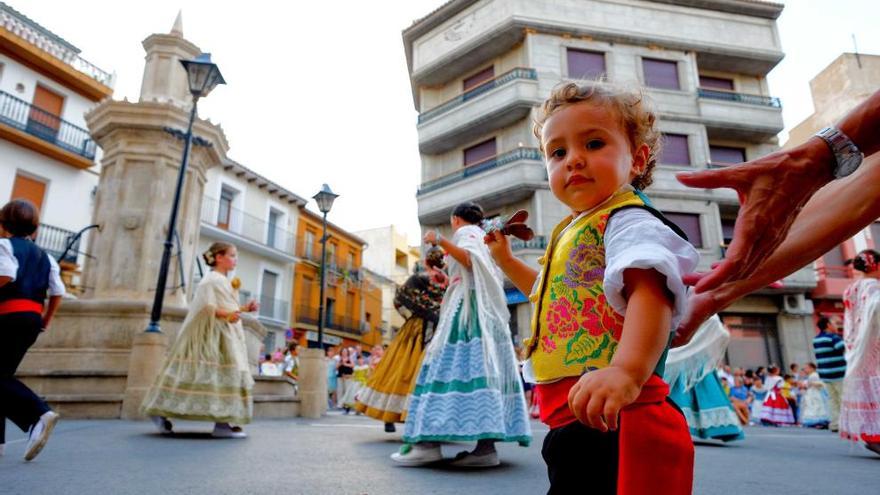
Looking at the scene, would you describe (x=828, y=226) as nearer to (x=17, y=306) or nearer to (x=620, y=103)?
(x=620, y=103)

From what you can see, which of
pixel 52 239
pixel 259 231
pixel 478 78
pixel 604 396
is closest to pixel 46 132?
pixel 52 239

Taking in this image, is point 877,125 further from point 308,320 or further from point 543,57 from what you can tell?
point 308,320

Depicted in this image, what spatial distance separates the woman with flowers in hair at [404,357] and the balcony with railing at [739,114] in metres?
20.3

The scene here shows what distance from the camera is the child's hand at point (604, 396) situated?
1014mm

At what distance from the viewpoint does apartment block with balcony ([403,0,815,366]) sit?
2025 cm

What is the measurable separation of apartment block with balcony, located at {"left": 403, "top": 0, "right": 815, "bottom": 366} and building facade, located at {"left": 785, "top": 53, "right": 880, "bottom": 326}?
138cm

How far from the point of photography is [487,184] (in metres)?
20.9

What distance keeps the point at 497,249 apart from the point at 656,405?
772mm

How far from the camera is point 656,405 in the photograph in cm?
122

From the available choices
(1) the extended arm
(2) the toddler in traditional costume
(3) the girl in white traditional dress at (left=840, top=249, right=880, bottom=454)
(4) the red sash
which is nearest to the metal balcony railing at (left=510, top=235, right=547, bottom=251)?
(3) the girl in white traditional dress at (left=840, top=249, right=880, bottom=454)

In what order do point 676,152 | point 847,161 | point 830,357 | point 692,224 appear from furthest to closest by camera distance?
point 676,152, point 692,224, point 830,357, point 847,161

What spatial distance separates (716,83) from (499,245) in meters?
25.4

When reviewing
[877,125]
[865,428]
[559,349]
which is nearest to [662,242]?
[559,349]

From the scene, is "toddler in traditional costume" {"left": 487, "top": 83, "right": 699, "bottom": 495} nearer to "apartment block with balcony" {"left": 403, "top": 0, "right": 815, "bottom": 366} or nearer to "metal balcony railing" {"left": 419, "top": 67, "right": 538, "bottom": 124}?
"apartment block with balcony" {"left": 403, "top": 0, "right": 815, "bottom": 366}
